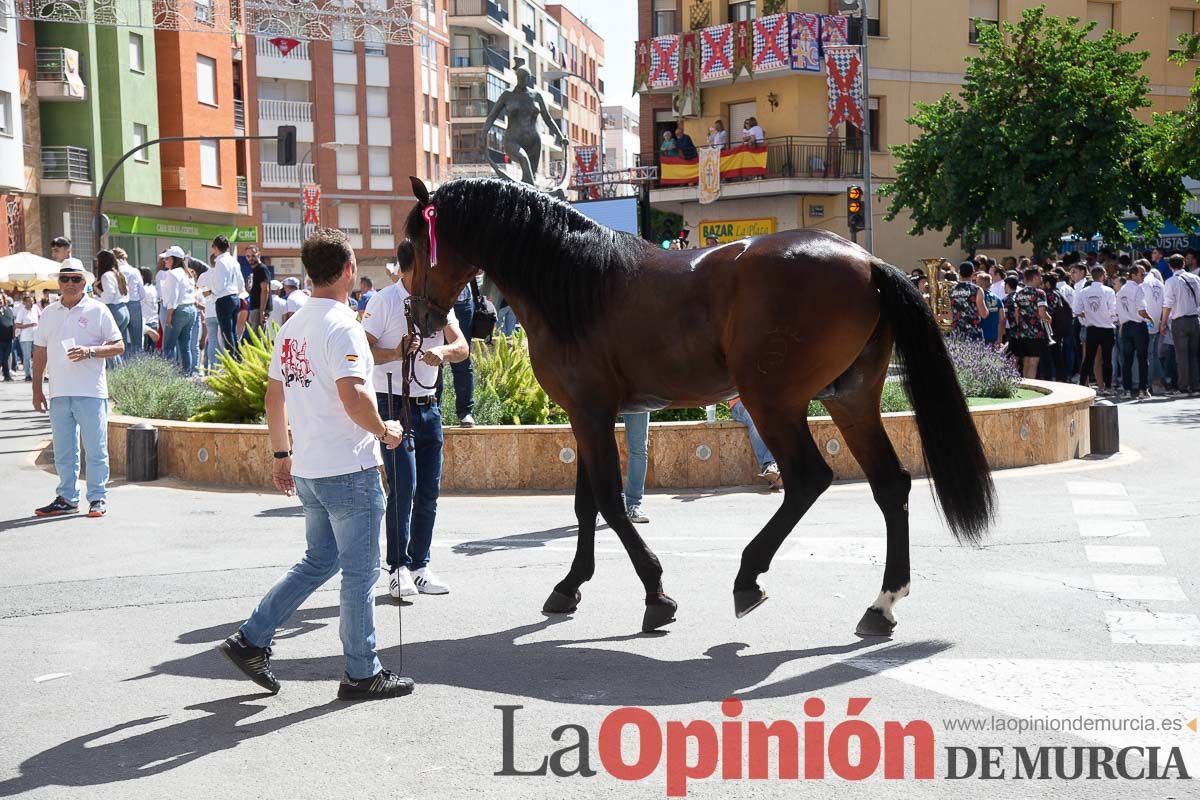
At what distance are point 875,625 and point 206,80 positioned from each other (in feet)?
159

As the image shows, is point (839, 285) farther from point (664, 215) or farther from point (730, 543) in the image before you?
point (664, 215)

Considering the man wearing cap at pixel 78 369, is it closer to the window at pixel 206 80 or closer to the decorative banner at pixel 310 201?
the decorative banner at pixel 310 201

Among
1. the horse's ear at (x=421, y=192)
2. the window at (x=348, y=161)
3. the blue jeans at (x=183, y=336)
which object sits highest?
the window at (x=348, y=161)

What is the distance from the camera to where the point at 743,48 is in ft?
135

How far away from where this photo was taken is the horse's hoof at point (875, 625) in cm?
610

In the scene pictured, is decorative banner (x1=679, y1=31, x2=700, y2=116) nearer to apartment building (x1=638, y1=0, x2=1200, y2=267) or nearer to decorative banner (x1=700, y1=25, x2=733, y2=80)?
decorative banner (x1=700, y1=25, x2=733, y2=80)

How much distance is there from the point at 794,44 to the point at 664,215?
1071 cm

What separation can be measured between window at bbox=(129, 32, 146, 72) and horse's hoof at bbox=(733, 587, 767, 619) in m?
43.9

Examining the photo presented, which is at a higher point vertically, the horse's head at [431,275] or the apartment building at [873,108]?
the apartment building at [873,108]

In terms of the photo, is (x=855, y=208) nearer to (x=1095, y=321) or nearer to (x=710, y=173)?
(x=1095, y=321)

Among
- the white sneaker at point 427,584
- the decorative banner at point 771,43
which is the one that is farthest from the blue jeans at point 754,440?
the decorative banner at point 771,43

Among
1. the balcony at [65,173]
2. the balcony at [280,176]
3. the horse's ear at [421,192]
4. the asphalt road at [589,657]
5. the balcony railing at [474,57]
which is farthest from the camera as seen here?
the balcony railing at [474,57]

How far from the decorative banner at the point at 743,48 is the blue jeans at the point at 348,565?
122ft

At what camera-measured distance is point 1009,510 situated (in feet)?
31.9
